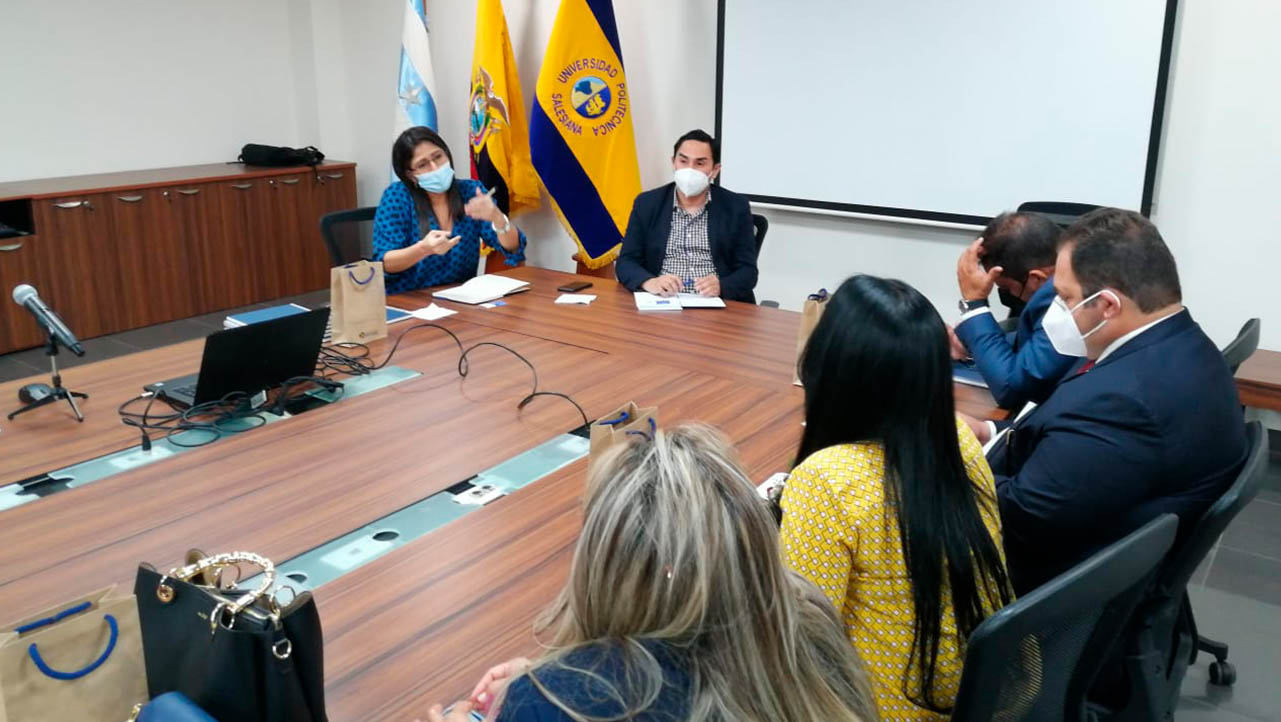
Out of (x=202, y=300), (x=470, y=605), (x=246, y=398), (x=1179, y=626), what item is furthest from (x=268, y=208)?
(x=1179, y=626)

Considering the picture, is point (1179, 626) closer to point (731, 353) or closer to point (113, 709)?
point (731, 353)

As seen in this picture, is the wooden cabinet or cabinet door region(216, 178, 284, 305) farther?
cabinet door region(216, 178, 284, 305)

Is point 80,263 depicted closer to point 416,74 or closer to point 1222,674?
point 416,74

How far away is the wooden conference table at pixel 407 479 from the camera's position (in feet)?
4.44

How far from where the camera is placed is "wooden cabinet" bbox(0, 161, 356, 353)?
4.65m

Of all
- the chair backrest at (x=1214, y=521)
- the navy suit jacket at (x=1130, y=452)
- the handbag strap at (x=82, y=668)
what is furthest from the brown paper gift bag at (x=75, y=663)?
the chair backrest at (x=1214, y=521)

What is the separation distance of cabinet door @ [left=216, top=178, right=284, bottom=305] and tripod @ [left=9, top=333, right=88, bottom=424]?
3361 mm

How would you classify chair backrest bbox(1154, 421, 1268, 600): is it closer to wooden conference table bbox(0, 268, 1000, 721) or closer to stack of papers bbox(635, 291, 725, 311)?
wooden conference table bbox(0, 268, 1000, 721)

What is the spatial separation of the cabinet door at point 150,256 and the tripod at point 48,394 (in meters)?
3.09

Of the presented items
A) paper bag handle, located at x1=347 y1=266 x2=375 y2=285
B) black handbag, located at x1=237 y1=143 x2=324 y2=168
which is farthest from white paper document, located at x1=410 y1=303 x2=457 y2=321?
black handbag, located at x1=237 y1=143 x2=324 y2=168

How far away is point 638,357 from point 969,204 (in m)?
2.11

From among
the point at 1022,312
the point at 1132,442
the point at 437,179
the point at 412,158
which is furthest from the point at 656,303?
the point at 1132,442

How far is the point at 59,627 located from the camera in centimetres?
108

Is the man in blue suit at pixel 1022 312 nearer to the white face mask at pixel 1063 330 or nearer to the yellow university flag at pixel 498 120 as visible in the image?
the white face mask at pixel 1063 330
